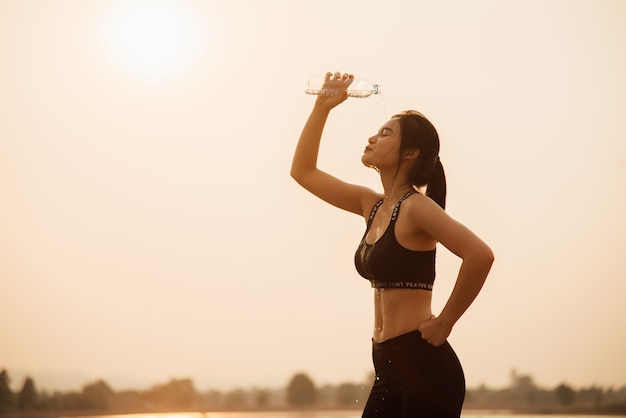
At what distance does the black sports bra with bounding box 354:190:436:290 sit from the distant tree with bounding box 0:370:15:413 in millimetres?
7989

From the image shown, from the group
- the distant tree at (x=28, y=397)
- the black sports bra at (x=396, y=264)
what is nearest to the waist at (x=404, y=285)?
the black sports bra at (x=396, y=264)

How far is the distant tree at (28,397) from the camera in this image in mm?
9648

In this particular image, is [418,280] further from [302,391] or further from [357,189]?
[302,391]

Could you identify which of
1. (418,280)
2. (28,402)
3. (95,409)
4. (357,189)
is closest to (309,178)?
(357,189)

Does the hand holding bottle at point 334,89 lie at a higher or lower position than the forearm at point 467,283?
higher

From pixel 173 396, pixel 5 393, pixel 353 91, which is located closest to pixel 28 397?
pixel 5 393

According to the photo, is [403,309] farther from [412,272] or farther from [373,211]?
[373,211]

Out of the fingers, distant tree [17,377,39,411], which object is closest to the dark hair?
the fingers

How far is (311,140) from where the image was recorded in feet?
8.62

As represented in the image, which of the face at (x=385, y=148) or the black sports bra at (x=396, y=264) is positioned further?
the face at (x=385, y=148)

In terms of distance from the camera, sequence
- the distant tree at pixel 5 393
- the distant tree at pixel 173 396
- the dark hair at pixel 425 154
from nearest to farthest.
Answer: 1. the dark hair at pixel 425 154
2. the distant tree at pixel 5 393
3. the distant tree at pixel 173 396

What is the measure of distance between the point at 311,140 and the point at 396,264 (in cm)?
57

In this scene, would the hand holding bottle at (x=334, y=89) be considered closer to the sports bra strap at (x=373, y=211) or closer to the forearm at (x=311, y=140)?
the forearm at (x=311, y=140)

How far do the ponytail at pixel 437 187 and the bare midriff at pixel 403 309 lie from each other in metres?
0.24
